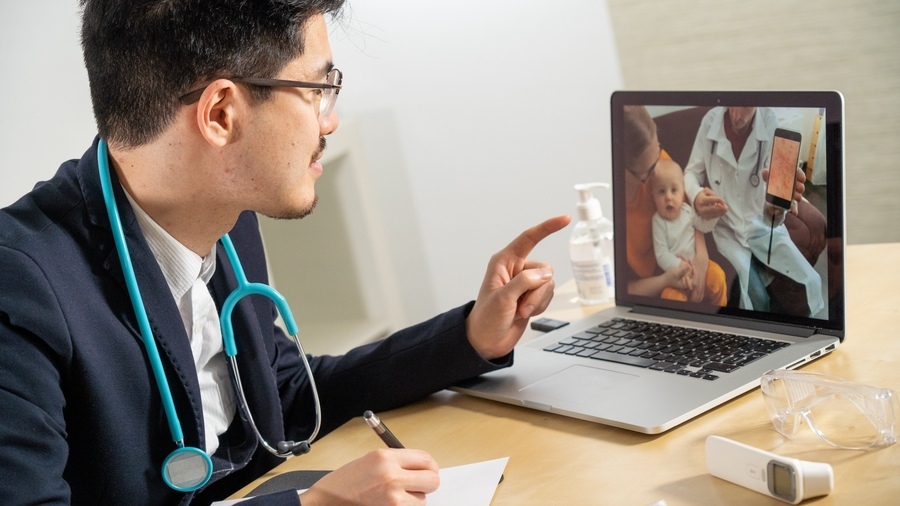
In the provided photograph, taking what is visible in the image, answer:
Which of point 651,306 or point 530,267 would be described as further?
point 651,306

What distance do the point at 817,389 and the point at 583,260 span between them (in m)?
0.61

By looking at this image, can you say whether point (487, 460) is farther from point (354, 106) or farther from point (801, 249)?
point (354, 106)

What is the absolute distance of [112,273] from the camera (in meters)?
1.15

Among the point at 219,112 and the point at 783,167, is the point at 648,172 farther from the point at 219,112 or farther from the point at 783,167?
the point at 219,112

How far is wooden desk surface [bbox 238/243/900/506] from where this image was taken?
→ 3.07 ft

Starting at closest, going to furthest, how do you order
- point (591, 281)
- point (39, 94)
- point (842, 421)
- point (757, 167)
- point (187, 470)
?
point (842, 421)
point (187, 470)
point (757, 167)
point (591, 281)
point (39, 94)

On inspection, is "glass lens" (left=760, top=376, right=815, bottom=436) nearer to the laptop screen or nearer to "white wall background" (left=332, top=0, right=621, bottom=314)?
the laptop screen

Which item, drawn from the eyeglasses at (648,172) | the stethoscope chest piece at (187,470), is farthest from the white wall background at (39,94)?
the eyeglasses at (648,172)

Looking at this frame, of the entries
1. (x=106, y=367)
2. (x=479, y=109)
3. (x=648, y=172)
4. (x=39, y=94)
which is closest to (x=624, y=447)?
(x=648, y=172)

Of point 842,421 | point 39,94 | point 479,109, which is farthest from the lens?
point 479,109

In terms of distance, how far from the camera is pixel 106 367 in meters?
1.11

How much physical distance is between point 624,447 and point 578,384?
0.61ft

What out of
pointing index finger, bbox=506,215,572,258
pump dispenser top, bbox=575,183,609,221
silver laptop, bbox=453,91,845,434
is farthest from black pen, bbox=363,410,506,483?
pump dispenser top, bbox=575,183,609,221

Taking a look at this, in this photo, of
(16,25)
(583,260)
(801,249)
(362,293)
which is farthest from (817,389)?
(362,293)
